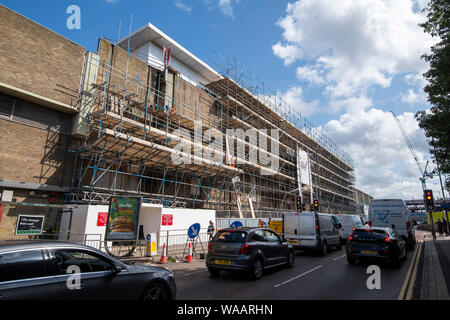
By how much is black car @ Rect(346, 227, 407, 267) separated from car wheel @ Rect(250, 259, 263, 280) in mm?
3912

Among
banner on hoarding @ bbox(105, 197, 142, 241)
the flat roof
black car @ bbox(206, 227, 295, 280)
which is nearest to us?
black car @ bbox(206, 227, 295, 280)

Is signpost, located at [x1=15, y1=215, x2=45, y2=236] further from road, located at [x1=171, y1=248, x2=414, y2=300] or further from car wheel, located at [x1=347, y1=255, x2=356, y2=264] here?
car wheel, located at [x1=347, y1=255, x2=356, y2=264]

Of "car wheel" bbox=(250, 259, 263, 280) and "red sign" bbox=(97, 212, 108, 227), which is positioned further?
"red sign" bbox=(97, 212, 108, 227)

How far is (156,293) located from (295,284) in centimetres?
403

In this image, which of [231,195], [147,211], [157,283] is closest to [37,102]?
[147,211]

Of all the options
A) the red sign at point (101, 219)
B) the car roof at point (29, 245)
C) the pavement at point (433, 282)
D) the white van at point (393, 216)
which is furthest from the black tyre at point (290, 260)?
the red sign at point (101, 219)

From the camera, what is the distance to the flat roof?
1063 inches

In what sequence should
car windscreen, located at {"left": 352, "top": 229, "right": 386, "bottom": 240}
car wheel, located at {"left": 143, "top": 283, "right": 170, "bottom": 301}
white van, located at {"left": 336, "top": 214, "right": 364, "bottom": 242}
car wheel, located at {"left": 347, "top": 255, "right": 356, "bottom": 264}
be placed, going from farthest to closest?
1. white van, located at {"left": 336, "top": 214, "right": 364, "bottom": 242}
2. car wheel, located at {"left": 347, "top": 255, "right": 356, "bottom": 264}
3. car windscreen, located at {"left": 352, "top": 229, "right": 386, "bottom": 240}
4. car wheel, located at {"left": 143, "top": 283, "right": 170, "bottom": 301}

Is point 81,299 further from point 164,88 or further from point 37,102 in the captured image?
point 164,88

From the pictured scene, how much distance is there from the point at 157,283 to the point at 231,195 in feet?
71.3

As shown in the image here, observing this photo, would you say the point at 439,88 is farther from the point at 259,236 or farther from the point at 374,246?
the point at 259,236

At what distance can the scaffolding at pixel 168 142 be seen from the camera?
53.5 ft

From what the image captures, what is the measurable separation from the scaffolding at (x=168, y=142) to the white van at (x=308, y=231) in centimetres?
889

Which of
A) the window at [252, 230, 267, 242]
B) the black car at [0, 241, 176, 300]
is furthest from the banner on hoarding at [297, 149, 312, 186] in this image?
the black car at [0, 241, 176, 300]
